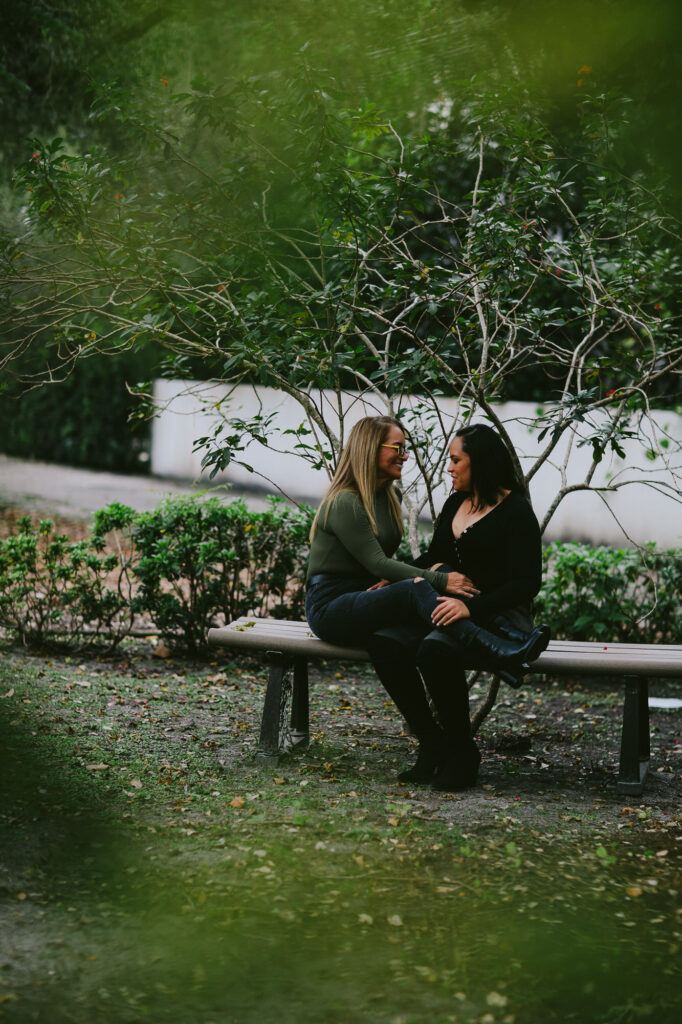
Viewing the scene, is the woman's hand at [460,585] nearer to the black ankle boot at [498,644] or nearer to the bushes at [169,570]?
the black ankle boot at [498,644]

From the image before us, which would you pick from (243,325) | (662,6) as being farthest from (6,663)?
(662,6)

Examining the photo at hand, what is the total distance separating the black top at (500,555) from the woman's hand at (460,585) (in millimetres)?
32

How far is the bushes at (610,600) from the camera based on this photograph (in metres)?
6.39

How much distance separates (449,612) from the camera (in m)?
4.02

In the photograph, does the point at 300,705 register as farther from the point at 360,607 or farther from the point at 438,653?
the point at 438,653

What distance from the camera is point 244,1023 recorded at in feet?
7.66

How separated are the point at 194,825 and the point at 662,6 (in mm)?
2960

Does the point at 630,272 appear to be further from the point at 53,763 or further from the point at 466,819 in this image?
the point at 53,763

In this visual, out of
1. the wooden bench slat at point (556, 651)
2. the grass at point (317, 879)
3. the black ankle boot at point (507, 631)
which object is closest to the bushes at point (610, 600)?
the grass at point (317, 879)

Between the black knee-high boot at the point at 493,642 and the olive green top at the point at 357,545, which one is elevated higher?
the olive green top at the point at 357,545

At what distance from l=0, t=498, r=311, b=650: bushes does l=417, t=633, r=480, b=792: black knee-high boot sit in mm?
2475

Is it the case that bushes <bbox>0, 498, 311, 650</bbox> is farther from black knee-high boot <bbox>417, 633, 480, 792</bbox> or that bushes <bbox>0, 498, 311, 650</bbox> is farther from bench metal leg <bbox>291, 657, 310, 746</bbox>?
black knee-high boot <bbox>417, 633, 480, 792</bbox>

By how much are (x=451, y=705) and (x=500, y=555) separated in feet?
2.10

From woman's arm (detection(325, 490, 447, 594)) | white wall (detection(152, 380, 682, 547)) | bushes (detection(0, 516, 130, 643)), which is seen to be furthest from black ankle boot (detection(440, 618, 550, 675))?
white wall (detection(152, 380, 682, 547))
